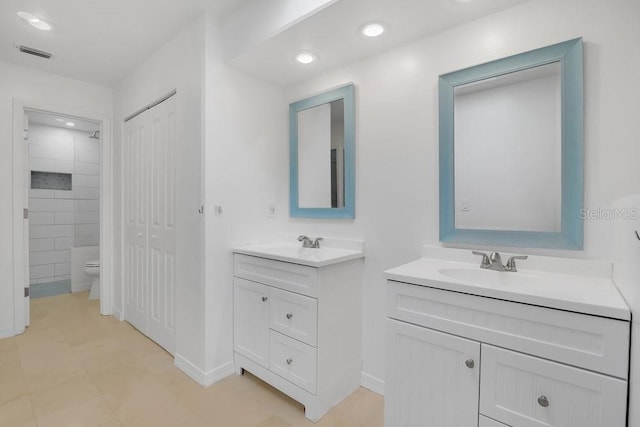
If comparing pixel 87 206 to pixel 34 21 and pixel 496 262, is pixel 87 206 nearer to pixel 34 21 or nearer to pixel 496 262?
pixel 34 21

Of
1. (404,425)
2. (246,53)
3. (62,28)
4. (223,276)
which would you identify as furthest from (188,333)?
(62,28)

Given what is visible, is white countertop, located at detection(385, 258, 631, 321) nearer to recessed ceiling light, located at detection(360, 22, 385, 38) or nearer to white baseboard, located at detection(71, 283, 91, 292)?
recessed ceiling light, located at detection(360, 22, 385, 38)

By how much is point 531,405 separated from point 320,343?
0.98 m

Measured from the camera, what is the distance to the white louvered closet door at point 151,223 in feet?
7.89

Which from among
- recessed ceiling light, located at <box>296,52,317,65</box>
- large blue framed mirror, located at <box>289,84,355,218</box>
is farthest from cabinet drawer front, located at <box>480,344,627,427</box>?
recessed ceiling light, located at <box>296,52,317,65</box>

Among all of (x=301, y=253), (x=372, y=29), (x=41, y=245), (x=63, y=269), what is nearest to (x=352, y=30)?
(x=372, y=29)

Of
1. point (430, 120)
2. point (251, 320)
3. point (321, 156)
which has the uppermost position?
point (430, 120)

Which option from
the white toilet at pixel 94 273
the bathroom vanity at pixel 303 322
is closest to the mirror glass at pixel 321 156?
the bathroom vanity at pixel 303 322

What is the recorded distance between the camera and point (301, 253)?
80.4 inches

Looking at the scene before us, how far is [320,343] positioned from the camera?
171cm

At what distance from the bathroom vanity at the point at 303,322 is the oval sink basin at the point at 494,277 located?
0.64m

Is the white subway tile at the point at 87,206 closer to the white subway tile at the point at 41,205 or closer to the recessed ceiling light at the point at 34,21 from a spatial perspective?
the white subway tile at the point at 41,205

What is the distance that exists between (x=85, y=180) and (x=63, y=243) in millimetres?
961

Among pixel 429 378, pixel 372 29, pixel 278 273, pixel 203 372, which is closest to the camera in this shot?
pixel 429 378
